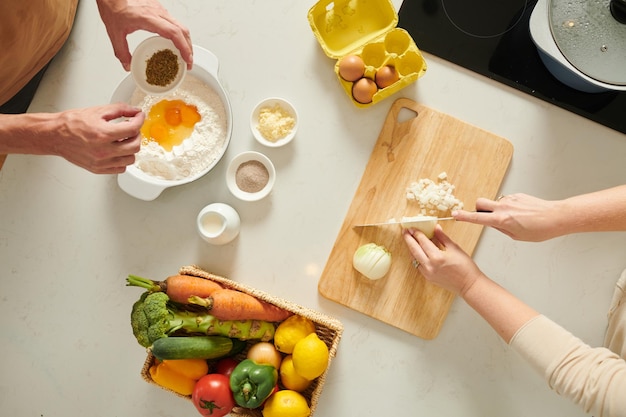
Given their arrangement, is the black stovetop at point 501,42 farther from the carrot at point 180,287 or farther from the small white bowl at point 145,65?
the carrot at point 180,287

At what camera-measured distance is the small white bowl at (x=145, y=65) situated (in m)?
1.21

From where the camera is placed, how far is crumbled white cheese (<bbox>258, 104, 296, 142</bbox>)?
1.39m

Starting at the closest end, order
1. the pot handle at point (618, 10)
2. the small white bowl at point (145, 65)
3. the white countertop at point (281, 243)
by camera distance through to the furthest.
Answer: the pot handle at point (618, 10) < the small white bowl at point (145, 65) < the white countertop at point (281, 243)

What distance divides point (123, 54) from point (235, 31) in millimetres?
380

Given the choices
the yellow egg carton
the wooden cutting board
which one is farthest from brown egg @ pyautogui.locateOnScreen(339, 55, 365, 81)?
the wooden cutting board

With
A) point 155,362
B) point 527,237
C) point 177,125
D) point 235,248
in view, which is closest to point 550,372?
point 527,237

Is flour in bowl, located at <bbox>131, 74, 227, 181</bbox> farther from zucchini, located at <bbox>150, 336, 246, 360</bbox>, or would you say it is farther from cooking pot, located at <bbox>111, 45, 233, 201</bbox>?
zucchini, located at <bbox>150, 336, 246, 360</bbox>

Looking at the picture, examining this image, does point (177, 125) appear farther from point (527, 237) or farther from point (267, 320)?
point (527, 237)

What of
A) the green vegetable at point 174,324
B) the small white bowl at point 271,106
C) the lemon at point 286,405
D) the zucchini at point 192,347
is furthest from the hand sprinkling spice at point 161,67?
the lemon at point 286,405

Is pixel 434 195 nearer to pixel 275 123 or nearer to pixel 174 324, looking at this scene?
pixel 275 123

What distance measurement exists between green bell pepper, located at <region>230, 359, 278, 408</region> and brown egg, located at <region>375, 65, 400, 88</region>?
818mm

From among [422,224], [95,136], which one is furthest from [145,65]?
[422,224]

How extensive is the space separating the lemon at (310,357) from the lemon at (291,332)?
0.03 metres

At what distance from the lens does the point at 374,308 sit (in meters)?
1.42
